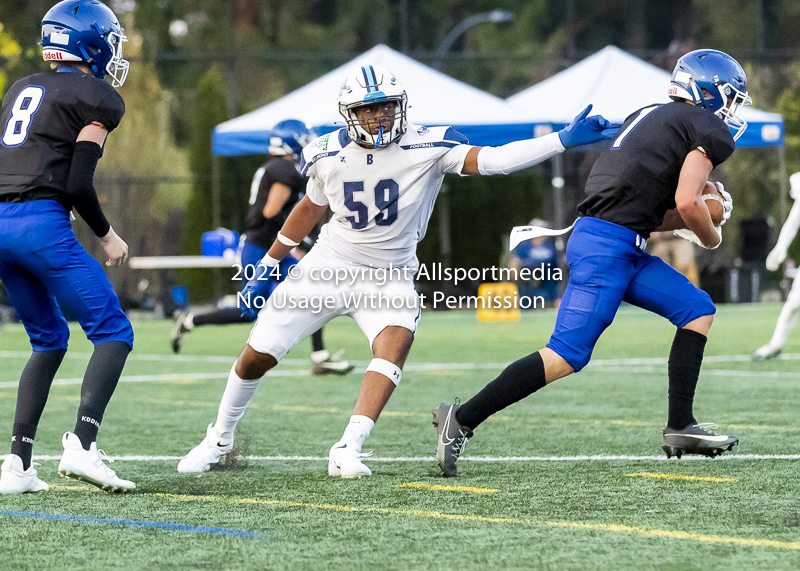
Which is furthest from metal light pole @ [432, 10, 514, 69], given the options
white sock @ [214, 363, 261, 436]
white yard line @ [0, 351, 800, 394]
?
white sock @ [214, 363, 261, 436]

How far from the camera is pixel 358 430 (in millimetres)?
5242

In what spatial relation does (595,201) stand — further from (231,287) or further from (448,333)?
(231,287)

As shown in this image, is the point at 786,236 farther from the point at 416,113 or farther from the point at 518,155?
the point at 416,113

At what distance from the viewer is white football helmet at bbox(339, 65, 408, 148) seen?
5.18 metres

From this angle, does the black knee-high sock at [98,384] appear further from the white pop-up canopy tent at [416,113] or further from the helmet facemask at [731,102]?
the white pop-up canopy tent at [416,113]

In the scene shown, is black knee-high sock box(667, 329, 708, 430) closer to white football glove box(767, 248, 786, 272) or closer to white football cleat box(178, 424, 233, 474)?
white football cleat box(178, 424, 233, 474)

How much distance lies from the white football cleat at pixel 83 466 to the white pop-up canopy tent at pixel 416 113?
11670mm

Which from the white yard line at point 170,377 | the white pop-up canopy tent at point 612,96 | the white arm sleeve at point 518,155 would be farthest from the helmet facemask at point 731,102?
the white pop-up canopy tent at point 612,96

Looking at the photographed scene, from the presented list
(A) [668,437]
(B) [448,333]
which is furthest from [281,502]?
(B) [448,333]

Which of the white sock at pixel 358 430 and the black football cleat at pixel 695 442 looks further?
the black football cleat at pixel 695 442

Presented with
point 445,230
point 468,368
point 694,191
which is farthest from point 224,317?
point 445,230

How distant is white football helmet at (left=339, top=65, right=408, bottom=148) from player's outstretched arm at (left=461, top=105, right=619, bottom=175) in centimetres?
36

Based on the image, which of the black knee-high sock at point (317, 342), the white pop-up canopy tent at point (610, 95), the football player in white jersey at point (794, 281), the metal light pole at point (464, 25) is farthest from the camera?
the metal light pole at point (464, 25)

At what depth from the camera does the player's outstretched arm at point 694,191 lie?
200 inches
